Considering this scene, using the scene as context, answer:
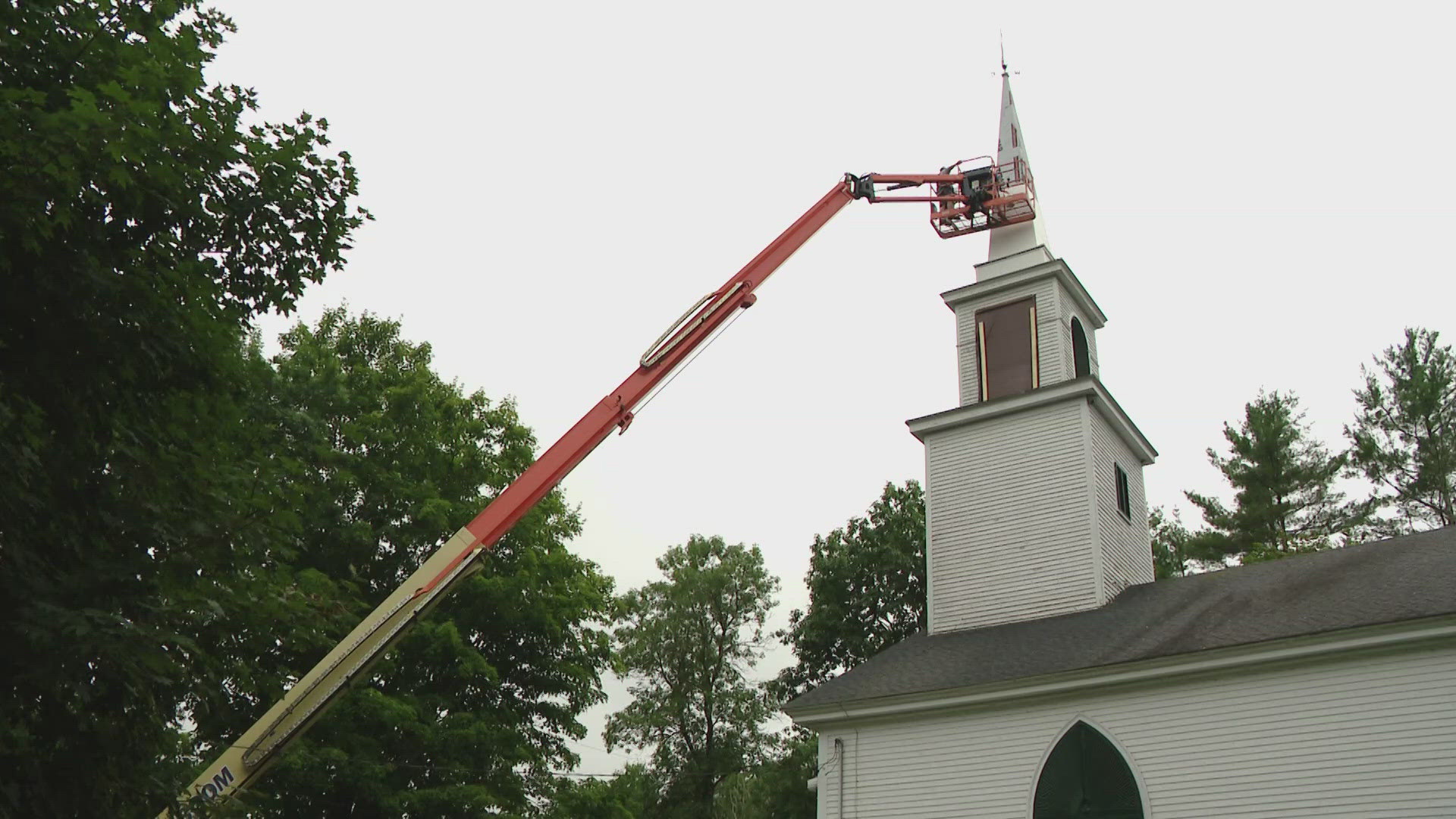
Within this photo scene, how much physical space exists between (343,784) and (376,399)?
8.00m

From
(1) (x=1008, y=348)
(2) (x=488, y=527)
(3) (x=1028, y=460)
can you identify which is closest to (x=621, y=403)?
(2) (x=488, y=527)

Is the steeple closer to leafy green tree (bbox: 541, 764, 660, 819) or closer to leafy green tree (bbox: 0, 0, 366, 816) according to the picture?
leafy green tree (bbox: 541, 764, 660, 819)

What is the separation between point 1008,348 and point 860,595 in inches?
655

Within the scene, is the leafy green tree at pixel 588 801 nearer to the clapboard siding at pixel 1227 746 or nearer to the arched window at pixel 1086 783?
the clapboard siding at pixel 1227 746

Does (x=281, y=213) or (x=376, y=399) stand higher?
(x=376, y=399)

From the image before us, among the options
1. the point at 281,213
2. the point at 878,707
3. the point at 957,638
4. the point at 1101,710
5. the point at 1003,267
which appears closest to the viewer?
the point at 281,213

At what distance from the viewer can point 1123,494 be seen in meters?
21.0

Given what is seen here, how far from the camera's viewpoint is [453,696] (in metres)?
23.3

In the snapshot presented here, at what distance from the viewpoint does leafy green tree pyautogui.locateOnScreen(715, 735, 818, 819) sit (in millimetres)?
35562

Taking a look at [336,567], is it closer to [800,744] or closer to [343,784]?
[343,784]

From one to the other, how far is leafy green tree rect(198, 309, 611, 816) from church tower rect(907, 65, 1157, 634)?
27.6 ft

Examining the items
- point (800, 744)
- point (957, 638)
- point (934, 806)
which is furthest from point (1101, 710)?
point (800, 744)

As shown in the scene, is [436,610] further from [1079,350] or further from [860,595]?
[860,595]

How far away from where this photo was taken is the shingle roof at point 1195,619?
48.2 feet
